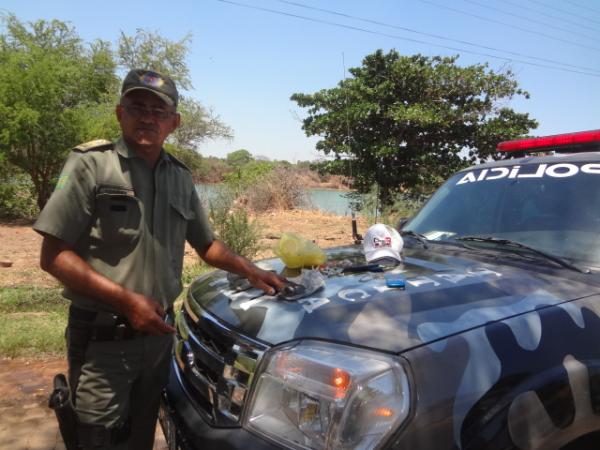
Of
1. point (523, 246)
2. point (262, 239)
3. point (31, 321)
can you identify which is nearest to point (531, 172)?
point (523, 246)

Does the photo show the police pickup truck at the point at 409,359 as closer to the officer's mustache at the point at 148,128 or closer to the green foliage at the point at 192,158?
the officer's mustache at the point at 148,128

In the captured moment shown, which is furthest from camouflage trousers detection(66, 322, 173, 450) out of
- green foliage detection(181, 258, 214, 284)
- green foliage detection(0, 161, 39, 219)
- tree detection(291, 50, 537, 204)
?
green foliage detection(0, 161, 39, 219)

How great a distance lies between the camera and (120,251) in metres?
2.02

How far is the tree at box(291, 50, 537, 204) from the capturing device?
13.6 meters

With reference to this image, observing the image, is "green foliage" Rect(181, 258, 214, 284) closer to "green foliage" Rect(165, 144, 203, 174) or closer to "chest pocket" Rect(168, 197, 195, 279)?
"chest pocket" Rect(168, 197, 195, 279)

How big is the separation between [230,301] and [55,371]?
2.68 metres

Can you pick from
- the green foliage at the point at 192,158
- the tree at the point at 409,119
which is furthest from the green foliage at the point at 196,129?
the tree at the point at 409,119

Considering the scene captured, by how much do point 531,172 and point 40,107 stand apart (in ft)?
47.6

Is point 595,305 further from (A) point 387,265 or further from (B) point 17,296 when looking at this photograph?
→ (B) point 17,296

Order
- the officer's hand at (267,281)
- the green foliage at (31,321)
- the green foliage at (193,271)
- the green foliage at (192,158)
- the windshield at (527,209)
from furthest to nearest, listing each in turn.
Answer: the green foliage at (192,158)
the green foliage at (193,271)
the green foliage at (31,321)
the windshield at (527,209)
the officer's hand at (267,281)

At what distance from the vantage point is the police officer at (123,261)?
1882 mm

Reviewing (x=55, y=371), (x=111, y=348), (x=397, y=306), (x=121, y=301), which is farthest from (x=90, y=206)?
(x=55, y=371)

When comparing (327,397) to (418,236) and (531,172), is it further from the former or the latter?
(531,172)

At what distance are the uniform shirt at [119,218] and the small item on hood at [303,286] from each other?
1.87 feet
